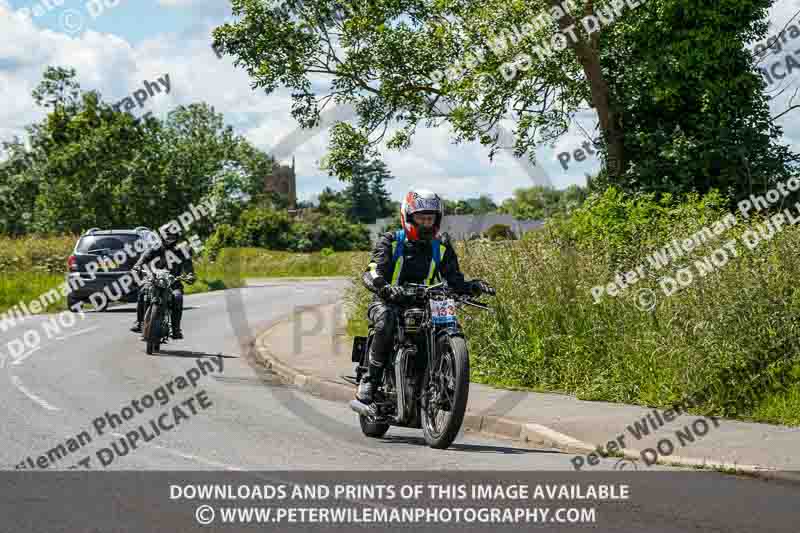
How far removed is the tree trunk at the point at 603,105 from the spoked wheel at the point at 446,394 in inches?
474

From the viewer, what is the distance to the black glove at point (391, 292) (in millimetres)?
8969

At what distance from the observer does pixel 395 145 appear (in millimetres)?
23578

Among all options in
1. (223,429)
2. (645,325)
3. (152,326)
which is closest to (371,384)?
(223,429)

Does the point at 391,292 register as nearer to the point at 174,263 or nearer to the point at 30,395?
the point at 30,395

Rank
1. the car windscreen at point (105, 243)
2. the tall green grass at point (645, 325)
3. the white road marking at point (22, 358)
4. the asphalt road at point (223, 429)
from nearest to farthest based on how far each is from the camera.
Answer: the asphalt road at point (223, 429), the tall green grass at point (645, 325), the white road marking at point (22, 358), the car windscreen at point (105, 243)

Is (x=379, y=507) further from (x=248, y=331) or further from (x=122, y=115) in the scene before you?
(x=122, y=115)

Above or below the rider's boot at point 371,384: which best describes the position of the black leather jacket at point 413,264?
above

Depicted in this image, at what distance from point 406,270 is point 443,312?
2.48 feet

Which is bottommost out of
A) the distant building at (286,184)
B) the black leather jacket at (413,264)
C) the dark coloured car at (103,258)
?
the black leather jacket at (413,264)

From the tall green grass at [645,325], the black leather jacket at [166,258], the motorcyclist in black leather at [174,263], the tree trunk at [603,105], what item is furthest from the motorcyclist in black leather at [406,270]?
Answer: the tree trunk at [603,105]

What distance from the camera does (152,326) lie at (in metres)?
16.9

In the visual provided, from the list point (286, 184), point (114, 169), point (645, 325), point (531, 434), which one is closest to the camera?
point (531, 434)

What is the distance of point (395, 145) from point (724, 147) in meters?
7.70

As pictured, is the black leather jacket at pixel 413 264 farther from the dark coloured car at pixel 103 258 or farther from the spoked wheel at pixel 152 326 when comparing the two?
the dark coloured car at pixel 103 258
